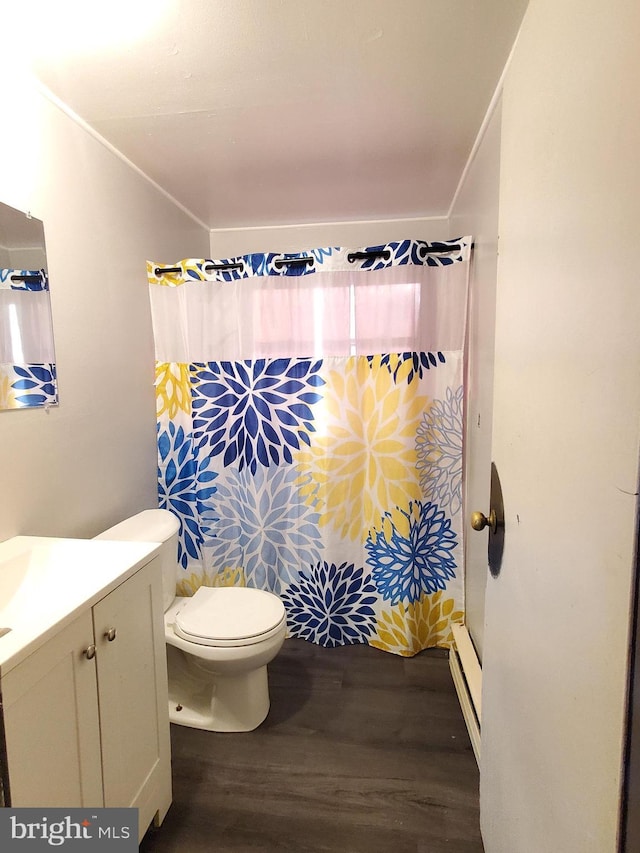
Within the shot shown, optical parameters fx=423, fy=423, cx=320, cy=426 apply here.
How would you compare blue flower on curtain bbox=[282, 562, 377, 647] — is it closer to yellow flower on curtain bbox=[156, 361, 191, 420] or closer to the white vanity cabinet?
the white vanity cabinet

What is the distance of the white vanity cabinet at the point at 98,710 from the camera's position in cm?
80

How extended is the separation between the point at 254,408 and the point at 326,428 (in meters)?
0.37

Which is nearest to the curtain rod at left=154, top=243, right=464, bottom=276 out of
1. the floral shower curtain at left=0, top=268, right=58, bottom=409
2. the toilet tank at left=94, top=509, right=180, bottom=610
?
the floral shower curtain at left=0, top=268, right=58, bottom=409

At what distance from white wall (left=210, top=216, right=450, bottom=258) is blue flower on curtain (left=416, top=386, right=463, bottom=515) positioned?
3.78ft

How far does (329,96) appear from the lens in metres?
1.42

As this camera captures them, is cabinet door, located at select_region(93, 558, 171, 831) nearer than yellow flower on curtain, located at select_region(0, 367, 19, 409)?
Yes

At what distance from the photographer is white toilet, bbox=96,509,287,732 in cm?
153

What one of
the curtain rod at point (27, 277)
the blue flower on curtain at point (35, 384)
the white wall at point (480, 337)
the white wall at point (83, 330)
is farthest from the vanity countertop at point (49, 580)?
the white wall at point (480, 337)

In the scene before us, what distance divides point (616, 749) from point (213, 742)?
1581 millimetres

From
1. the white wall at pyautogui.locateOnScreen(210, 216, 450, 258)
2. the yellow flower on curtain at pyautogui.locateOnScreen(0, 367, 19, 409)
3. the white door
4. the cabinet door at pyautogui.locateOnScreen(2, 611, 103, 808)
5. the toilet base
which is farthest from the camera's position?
the white wall at pyautogui.locateOnScreen(210, 216, 450, 258)

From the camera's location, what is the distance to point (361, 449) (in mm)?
2051

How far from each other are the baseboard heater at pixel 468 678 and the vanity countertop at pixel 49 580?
1.27 metres

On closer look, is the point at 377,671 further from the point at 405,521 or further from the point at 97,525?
the point at 97,525

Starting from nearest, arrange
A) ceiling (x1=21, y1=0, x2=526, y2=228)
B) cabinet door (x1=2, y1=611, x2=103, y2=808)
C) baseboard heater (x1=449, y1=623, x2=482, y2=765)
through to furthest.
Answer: cabinet door (x1=2, y1=611, x2=103, y2=808) → ceiling (x1=21, y1=0, x2=526, y2=228) → baseboard heater (x1=449, y1=623, x2=482, y2=765)
